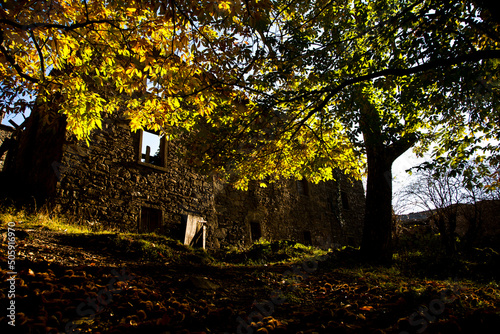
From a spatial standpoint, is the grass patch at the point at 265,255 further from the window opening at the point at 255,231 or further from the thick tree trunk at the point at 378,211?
the window opening at the point at 255,231

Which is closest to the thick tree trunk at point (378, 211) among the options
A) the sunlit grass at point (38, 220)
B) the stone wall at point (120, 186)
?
the stone wall at point (120, 186)

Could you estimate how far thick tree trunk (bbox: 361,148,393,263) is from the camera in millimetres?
6543

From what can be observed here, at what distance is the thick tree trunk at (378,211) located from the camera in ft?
21.5

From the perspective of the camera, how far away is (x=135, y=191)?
827cm

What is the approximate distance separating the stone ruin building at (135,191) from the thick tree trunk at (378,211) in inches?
169

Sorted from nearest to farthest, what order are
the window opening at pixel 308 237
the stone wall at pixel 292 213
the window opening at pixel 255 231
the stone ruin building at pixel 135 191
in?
the stone ruin building at pixel 135 191 < the stone wall at pixel 292 213 < the window opening at pixel 255 231 < the window opening at pixel 308 237

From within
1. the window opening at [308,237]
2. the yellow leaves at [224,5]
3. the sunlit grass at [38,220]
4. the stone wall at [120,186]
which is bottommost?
the window opening at [308,237]

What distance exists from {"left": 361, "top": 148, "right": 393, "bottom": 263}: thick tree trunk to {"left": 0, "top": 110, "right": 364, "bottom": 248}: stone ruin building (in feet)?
14.1

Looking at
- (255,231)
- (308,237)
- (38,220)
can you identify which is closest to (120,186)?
(38,220)

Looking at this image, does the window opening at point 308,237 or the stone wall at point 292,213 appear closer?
the stone wall at point 292,213

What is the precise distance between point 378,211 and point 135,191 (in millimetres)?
6832

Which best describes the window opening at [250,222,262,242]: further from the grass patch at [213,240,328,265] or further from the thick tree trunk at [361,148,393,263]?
the thick tree trunk at [361,148,393,263]

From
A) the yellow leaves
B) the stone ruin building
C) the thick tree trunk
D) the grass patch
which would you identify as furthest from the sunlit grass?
the thick tree trunk

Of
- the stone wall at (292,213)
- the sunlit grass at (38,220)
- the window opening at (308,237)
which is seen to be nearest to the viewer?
the sunlit grass at (38,220)
